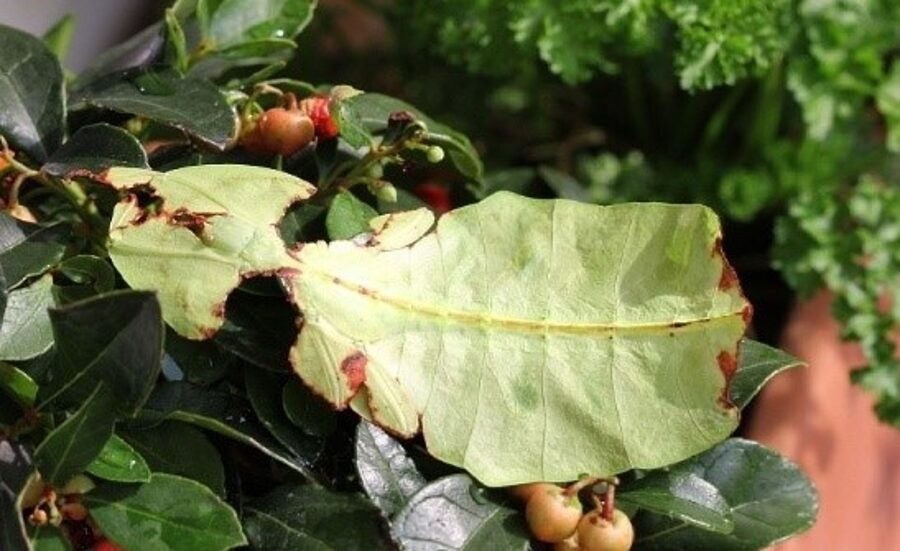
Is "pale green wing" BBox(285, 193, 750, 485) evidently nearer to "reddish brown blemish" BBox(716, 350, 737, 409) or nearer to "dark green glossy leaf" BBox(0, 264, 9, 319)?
"reddish brown blemish" BBox(716, 350, 737, 409)

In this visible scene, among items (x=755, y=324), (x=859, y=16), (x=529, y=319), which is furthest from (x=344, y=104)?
(x=755, y=324)

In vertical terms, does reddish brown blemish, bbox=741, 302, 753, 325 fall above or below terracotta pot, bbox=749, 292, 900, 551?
above

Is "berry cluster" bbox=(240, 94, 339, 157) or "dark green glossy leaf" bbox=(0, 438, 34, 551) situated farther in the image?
"berry cluster" bbox=(240, 94, 339, 157)

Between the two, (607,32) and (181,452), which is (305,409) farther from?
(607,32)

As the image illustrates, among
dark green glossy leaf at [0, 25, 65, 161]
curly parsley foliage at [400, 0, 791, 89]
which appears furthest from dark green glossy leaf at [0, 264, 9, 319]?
curly parsley foliage at [400, 0, 791, 89]

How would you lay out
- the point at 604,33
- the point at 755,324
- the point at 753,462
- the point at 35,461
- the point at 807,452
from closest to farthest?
the point at 35,461 < the point at 753,462 < the point at 604,33 < the point at 807,452 < the point at 755,324

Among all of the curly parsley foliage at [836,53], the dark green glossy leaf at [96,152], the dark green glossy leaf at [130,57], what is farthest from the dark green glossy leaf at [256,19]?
the curly parsley foliage at [836,53]

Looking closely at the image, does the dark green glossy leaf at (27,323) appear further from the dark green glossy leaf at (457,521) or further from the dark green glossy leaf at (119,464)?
the dark green glossy leaf at (457,521)

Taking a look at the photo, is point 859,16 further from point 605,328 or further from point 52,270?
point 52,270
